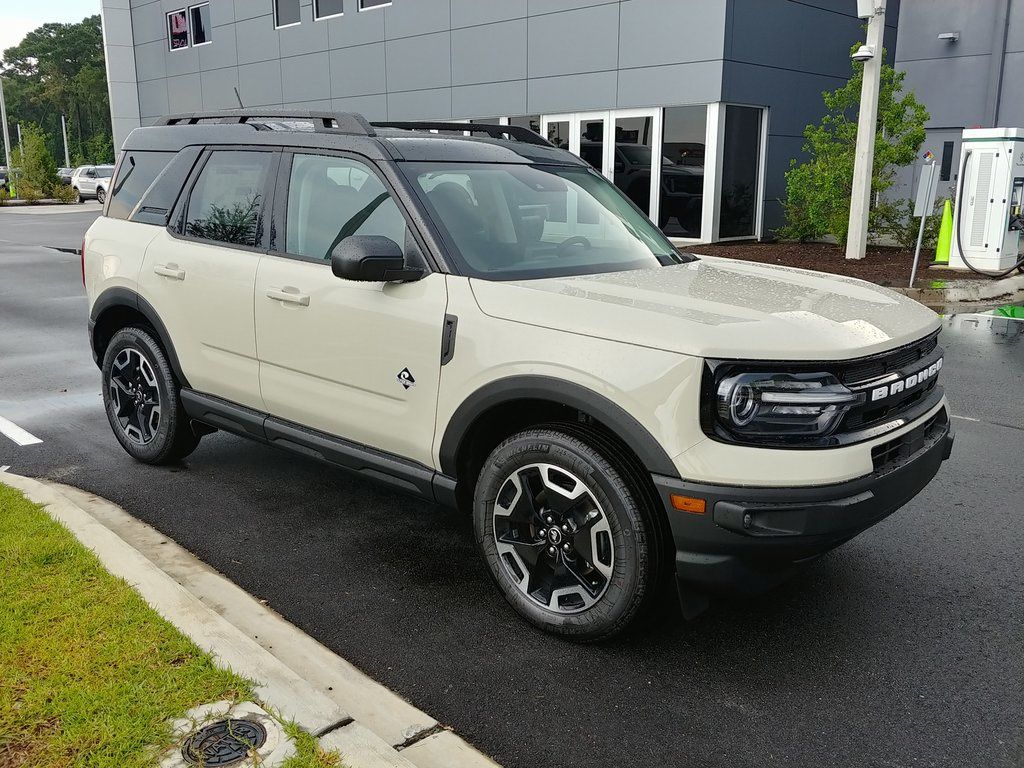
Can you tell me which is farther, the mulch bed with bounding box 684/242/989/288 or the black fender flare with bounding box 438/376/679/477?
the mulch bed with bounding box 684/242/989/288

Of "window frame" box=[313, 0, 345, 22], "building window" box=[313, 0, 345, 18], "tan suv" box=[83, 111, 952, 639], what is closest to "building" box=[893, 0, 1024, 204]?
"building window" box=[313, 0, 345, 18]

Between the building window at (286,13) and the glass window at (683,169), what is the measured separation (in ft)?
46.0

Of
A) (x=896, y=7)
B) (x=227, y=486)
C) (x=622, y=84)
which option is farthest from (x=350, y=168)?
(x=896, y=7)

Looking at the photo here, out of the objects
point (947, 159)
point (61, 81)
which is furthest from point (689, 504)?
point (61, 81)

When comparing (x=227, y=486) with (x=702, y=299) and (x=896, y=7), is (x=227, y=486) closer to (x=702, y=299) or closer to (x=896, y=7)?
(x=702, y=299)

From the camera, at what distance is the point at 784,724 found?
9.90 ft

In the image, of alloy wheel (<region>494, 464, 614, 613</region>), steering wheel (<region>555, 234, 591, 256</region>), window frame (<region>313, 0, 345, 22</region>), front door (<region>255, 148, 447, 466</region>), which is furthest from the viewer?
window frame (<region>313, 0, 345, 22</region>)

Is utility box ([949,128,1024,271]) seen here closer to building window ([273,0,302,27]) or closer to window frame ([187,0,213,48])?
building window ([273,0,302,27])

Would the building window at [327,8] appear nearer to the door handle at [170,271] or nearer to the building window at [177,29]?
the building window at [177,29]

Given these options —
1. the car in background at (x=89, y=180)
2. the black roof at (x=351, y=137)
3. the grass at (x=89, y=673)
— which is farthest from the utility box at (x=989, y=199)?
the car in background at (x=89, y=180)

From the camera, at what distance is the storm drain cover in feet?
8.45

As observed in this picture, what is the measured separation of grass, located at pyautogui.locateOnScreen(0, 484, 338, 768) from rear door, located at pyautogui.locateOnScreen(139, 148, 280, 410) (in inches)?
47.1

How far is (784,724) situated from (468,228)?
2282 mm

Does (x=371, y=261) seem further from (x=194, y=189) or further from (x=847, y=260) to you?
(x=847, y=260)
